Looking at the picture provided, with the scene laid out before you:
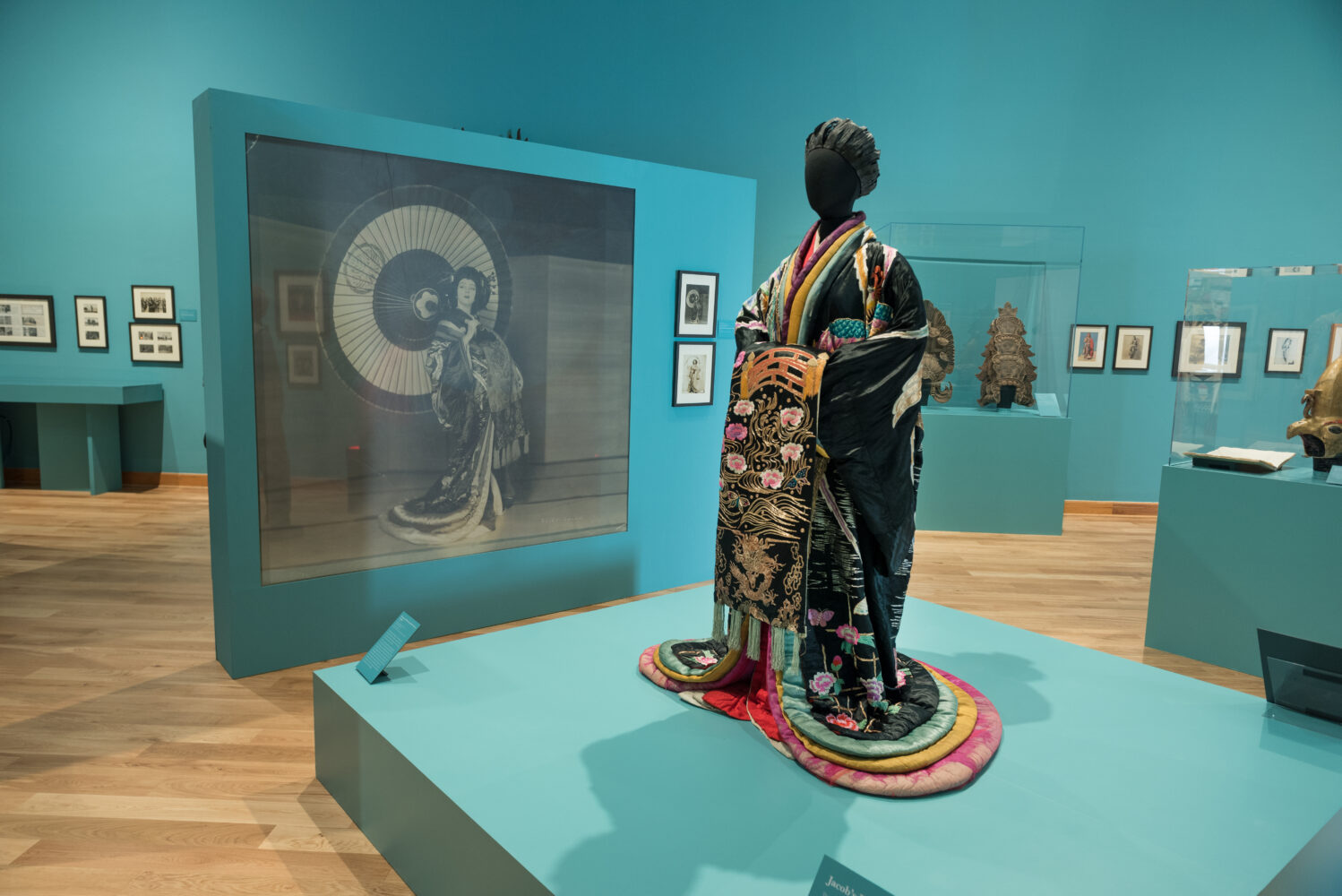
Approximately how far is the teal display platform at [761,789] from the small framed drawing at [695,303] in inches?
92.2

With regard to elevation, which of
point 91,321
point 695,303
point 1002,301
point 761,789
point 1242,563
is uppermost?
point 1002,301

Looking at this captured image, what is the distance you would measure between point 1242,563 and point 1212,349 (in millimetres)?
1147

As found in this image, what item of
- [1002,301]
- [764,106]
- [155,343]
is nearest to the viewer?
[1002,301]

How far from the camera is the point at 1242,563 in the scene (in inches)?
164

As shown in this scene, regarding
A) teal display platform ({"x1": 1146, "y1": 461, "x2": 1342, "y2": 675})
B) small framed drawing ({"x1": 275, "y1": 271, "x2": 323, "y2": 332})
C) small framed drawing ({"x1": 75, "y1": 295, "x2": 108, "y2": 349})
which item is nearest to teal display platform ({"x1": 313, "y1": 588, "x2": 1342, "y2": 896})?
teal display platform ({"x1": 1146, "y1": 461, "x2": 1342, "y2": 675})

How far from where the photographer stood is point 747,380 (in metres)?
2.52

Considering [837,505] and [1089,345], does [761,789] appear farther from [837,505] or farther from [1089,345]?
[1089,345]

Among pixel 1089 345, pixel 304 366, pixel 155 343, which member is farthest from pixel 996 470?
pixel 155 343

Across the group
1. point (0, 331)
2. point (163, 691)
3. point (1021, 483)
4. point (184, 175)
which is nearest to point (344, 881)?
point (163, 691)

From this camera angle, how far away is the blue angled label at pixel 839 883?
1.55 m

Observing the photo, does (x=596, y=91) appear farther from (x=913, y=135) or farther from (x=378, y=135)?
(x=378, y=135)

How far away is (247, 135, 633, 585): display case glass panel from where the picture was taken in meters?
3.68

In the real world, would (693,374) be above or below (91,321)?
below

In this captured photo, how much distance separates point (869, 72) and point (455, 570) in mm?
6216
